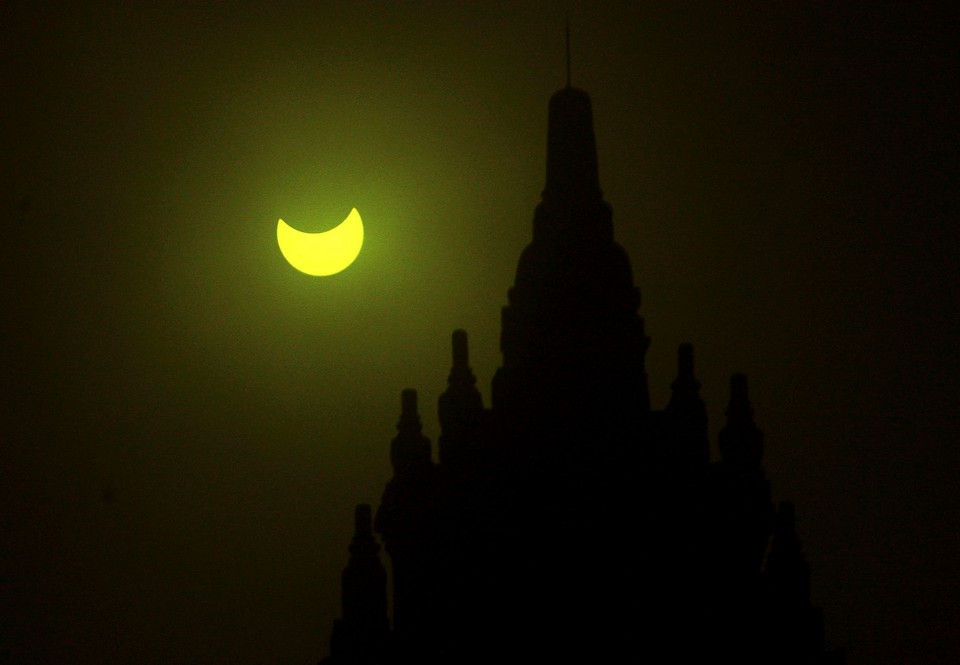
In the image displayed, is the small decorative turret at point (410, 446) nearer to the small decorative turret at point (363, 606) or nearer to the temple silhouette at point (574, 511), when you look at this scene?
the temple silhouette at point (574, 511)

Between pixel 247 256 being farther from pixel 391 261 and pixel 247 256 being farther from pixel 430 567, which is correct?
pixel 430 567

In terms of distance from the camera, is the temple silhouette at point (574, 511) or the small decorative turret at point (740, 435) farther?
the small decorative turret at point (740, 435)

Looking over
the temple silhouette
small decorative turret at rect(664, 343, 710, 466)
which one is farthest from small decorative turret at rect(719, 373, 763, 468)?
small decorative turret at rect(664, 343, 710, 466)

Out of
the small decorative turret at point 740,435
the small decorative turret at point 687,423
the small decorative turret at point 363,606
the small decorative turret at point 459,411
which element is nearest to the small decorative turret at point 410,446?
the small decorative turret at point 459,411

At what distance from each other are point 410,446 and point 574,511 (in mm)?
1679

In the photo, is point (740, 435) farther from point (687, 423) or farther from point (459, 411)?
point (459, 411)

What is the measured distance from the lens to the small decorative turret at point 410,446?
10867mm

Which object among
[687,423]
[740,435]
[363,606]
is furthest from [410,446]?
[740,435]

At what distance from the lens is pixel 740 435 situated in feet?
35.7

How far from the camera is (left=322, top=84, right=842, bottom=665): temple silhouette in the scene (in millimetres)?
10273

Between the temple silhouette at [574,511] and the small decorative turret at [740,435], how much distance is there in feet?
0.05

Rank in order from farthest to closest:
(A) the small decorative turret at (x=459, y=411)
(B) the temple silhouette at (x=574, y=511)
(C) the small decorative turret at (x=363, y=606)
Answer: (A) the small decorative turret at (x=459, y=411), (C) the small decorative turret at (x=363, y=606), (B) the temple silhouette at (x=574, y=511)

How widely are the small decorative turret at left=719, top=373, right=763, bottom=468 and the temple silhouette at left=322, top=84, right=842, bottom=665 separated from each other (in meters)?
0.01

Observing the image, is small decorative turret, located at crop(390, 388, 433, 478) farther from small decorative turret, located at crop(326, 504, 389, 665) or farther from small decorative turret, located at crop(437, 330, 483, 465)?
small decorative turret, located at crop(326, 504, 389, 665)
